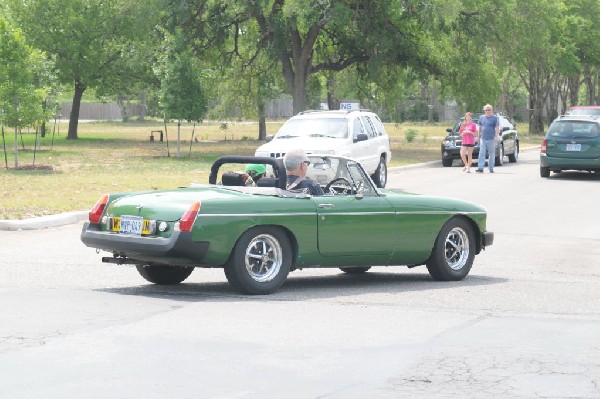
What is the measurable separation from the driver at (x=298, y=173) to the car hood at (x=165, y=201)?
0.74 metres

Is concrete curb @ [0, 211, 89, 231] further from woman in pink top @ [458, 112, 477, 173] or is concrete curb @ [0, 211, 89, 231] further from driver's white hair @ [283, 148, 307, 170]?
woman in pink top @ [458, 112, 477, 173]

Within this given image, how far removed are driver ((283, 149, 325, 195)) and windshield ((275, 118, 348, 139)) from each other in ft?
47.1

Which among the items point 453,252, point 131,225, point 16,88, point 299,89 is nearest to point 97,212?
point 131,225

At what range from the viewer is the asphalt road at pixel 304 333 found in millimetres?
7254

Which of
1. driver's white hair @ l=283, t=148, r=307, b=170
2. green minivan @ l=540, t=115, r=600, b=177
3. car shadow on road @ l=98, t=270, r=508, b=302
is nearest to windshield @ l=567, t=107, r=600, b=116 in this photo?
green minivan @ l=540, t=115, r=600, b=177

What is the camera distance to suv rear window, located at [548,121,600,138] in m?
30.9

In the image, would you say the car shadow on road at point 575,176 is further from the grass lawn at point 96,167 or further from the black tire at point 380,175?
the grass lawn at point 96,167

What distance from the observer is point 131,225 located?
10.9m

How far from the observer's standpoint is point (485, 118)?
33188 millimetres

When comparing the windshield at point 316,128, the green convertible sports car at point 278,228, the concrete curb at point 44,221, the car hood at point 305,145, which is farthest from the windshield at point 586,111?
the green convertible sports car at point 278,228

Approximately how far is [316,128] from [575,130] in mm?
7955

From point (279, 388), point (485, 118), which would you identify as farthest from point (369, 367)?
point (485, 118)

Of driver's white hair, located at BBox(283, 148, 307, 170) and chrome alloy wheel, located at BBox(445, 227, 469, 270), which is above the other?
driver's white hair, located at BBox(283, 148, 307, 170)

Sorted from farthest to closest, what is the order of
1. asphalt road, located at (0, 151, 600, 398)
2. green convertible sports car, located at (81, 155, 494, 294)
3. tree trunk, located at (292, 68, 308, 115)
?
1. tree trunk, located at (292, 68, 308, 115)
2. green convertible sports car, located at (81, 155, 494, 294)
3. asphalt road, located at (0, 151, 600, 398)
